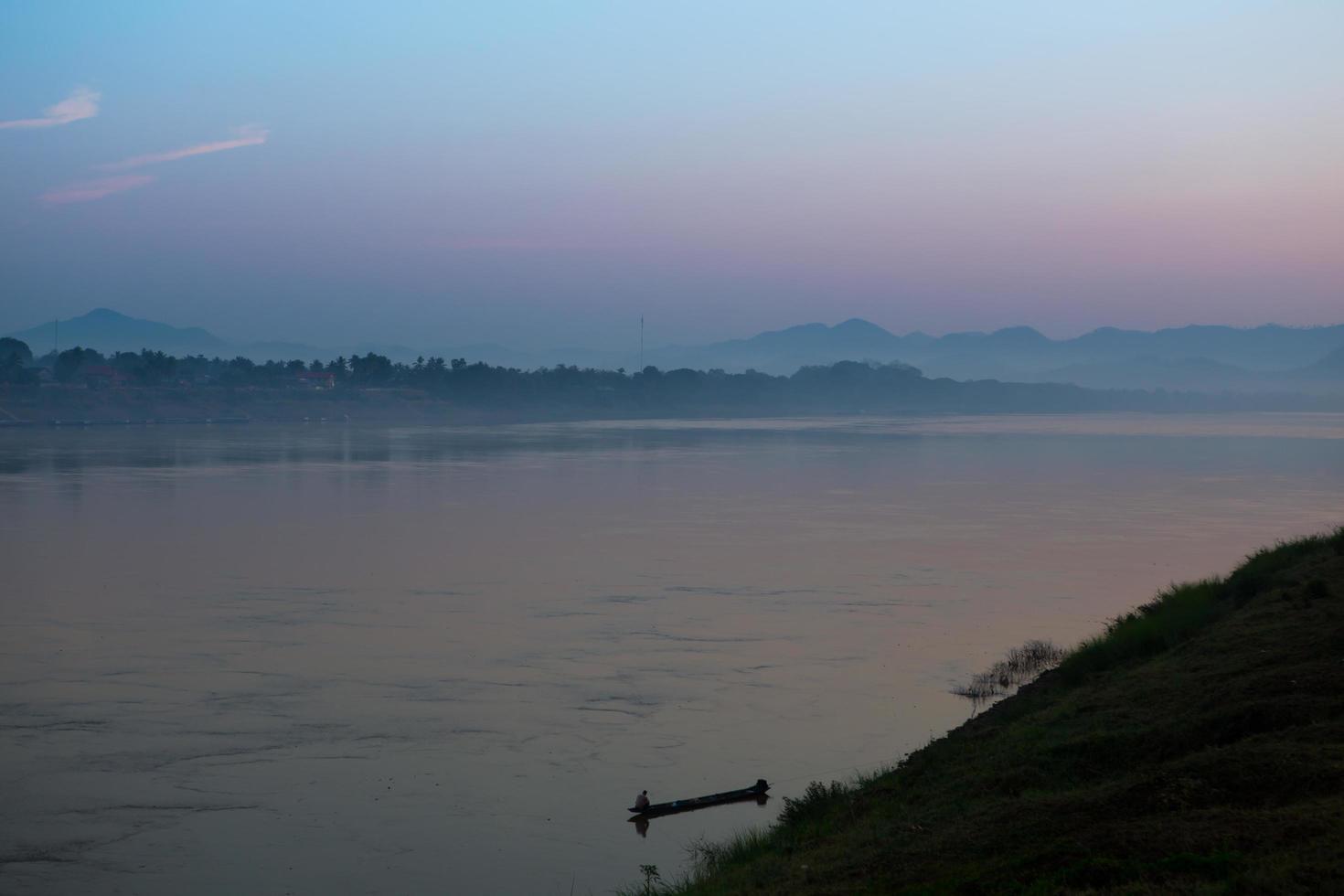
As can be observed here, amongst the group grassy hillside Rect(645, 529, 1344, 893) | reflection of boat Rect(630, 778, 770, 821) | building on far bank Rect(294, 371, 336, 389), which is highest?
building on far bank Rect(294, 371, 336, 389)

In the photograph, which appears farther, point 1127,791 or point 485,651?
point 485,651

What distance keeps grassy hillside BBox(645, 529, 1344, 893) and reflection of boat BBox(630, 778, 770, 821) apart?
129 centimetres

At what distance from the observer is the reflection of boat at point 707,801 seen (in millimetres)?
12539

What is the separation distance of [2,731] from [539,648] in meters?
7.35

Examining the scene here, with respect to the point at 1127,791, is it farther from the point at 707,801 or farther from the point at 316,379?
the point at 316,379

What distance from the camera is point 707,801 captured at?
12.8 metres

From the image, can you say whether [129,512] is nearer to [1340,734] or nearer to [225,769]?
[225,769]

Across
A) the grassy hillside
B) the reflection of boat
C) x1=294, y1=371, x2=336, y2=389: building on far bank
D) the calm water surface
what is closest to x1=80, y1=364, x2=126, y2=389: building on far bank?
x1=294, y1=371, x2=336, y2=389: building on far bank

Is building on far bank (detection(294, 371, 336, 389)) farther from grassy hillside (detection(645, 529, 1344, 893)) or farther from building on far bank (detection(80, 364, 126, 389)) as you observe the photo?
grassy hillside (detection(645, 529, 1344, 893))

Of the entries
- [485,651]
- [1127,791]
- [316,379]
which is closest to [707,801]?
[1127,791]

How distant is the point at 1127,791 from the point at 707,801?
16.9 ft

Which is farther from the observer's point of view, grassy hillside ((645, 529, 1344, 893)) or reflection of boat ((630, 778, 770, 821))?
reflection of boat ((630, 778, 770, 821))

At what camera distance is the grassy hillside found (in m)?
6.98

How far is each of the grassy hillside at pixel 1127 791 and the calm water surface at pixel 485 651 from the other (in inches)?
75.5
